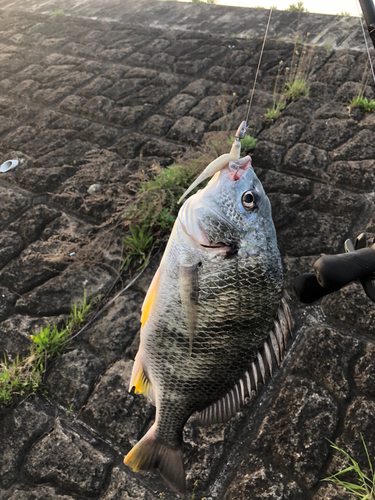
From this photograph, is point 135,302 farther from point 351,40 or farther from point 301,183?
point 351,40

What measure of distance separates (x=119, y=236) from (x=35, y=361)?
159 cm

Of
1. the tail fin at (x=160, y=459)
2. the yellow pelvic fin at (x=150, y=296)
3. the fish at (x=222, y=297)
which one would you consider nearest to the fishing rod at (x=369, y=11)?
the fish at (x=222, y=297)

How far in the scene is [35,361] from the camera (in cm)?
328

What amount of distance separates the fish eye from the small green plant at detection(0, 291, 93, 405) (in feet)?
7.66

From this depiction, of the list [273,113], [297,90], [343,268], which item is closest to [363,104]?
[297,90]

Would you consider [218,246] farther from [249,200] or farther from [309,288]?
[309,288]

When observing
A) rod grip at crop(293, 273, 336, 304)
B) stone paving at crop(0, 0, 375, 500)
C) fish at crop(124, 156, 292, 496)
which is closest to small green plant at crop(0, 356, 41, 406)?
stone paving at crop(0, 0, 375, 500)

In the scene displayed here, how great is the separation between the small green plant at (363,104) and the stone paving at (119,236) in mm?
196

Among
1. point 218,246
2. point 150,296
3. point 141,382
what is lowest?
point 141,382

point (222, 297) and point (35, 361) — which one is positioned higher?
point (222, 297)

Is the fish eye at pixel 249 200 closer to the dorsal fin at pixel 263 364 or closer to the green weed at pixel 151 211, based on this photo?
the dorsal fin at pixel 263 364

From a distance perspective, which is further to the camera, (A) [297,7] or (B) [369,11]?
(A) [297,7]

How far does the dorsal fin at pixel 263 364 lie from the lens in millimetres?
1700

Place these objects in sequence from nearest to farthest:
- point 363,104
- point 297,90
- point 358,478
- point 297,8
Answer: point 358,478 < point 363,104 < point 297,90 < point 297,8
